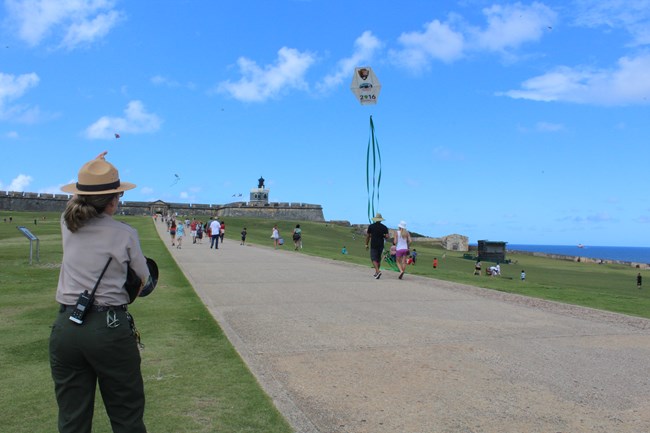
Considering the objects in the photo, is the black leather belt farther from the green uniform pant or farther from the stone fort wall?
the stone fort wall

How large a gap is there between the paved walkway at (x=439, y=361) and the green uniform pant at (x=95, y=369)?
1298 mm

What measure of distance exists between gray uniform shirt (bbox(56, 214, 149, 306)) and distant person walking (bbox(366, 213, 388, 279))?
37.9 ft

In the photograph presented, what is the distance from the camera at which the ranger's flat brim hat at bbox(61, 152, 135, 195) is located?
3289 mm

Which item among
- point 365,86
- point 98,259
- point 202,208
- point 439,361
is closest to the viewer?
point 98,259

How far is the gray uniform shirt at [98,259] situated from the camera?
3.20m

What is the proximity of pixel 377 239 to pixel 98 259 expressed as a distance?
1197 cm

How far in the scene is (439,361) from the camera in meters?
6.00

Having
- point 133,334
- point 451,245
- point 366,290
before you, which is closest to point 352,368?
point 133,334

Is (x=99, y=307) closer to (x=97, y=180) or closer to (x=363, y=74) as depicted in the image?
(x=97, y=180)

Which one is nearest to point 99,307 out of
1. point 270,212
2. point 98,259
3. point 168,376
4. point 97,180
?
point 98,259

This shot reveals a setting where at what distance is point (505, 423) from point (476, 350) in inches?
92.7

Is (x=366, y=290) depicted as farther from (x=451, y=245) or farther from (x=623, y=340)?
(x=451, y=245)

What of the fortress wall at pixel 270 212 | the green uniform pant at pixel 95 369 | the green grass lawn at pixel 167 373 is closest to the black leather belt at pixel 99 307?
the green uniform pant at pixel 95 369

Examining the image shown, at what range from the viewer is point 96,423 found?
4.15 m
